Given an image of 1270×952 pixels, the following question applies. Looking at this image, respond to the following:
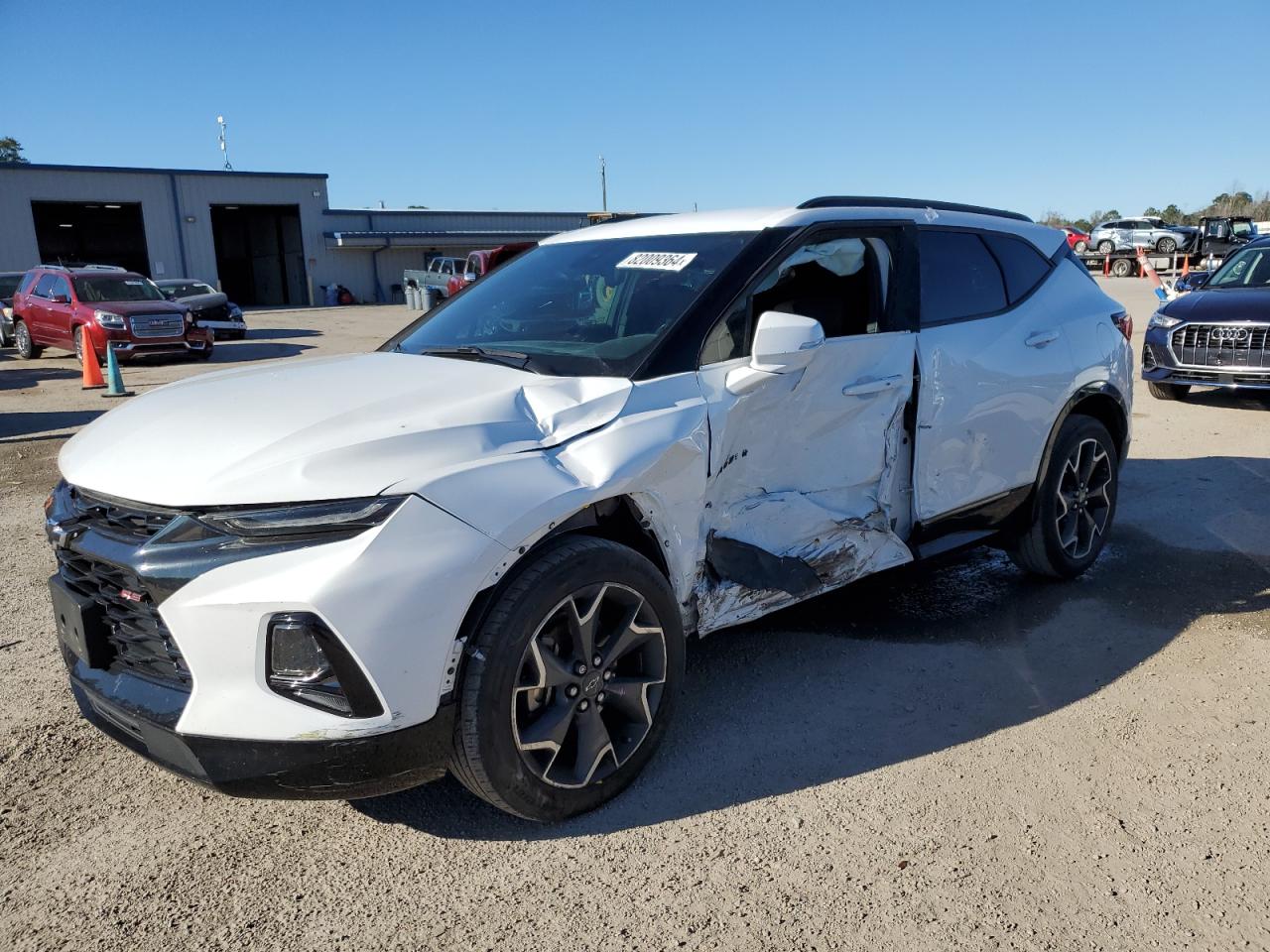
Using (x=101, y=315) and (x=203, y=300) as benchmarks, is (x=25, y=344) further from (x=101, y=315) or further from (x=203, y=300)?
(x=203, y=300)

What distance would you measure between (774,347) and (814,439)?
21.2 inches

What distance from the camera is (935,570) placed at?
523 centimetres

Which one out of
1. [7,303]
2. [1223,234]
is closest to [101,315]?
[7,303]

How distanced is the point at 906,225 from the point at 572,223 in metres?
49.8

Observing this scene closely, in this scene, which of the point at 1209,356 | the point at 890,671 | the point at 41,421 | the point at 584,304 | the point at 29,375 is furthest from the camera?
the point at 29,375

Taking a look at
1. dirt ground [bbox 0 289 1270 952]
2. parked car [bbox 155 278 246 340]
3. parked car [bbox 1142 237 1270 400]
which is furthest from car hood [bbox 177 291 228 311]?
parked car [bbox 1142 237 1270 400]

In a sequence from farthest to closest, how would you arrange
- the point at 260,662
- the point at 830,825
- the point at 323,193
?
the point at 323,193, the point at 830,825, the point at 260,662

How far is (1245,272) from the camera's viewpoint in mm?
10461

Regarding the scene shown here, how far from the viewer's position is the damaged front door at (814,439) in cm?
336

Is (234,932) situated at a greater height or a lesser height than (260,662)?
lesser

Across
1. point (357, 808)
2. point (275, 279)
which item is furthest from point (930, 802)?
point (275, 279)

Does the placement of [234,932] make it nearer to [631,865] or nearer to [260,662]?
[260,662]

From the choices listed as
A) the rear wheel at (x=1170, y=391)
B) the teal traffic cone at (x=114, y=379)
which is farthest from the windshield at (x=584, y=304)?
the teal traffic cone at (x=114, y=379)

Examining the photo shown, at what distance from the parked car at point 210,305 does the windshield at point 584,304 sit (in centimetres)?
1972
